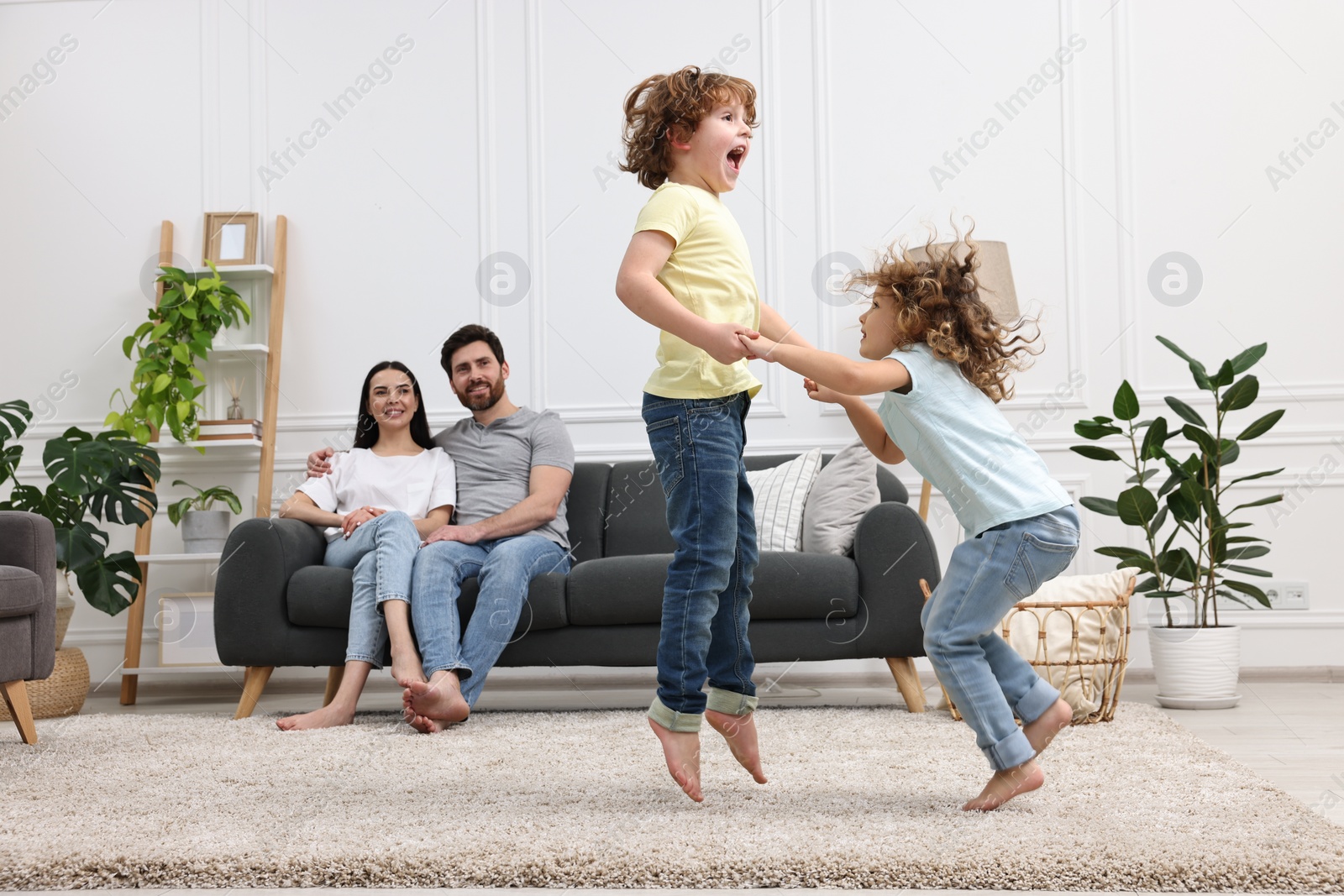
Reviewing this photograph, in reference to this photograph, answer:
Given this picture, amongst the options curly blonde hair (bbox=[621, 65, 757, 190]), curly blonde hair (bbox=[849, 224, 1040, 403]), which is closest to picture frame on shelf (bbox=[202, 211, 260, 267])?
curly blonde hair (bbox=[621, 65, 757, 190])

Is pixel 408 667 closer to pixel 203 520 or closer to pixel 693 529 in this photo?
pixel 693 529

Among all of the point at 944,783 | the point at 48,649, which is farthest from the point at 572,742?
the point at 48,649

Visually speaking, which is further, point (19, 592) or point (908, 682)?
point (908, 682)

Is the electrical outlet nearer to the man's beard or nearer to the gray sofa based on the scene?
the gray sofa

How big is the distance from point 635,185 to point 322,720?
1979mm

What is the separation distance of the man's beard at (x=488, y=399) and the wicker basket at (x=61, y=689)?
130 centimetres

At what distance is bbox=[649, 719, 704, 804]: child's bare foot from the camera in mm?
1568

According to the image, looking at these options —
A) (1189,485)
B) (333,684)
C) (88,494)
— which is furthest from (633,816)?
(88,494)

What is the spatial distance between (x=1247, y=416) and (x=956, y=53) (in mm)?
1479

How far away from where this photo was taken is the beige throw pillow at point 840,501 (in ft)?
8.98

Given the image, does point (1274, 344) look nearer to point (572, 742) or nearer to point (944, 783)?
point (944, 783)

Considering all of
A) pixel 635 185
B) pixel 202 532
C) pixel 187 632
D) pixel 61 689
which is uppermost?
pixel 635 185

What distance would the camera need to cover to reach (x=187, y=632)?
11.1ft

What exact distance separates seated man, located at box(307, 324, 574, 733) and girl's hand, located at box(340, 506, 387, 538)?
194 millimetres
